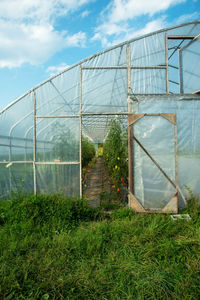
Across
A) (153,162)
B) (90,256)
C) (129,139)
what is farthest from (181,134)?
(90,256)

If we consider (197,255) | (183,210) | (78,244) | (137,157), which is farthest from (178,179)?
(78,244)

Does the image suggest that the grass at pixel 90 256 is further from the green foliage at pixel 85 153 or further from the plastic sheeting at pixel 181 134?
the green foliage at pixel 85 153

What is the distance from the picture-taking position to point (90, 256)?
2.54 m

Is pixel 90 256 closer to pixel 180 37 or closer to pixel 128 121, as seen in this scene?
pixel 128 121

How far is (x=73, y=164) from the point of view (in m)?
4.44

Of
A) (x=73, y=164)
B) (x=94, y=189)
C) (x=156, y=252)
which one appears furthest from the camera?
(x=94, y=189)

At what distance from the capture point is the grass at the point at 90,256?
1964 millimetres

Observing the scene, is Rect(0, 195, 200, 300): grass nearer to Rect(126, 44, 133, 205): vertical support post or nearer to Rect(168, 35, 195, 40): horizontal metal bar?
Rect(126, 44, 133, 205): vertical support post

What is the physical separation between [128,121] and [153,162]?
104cm

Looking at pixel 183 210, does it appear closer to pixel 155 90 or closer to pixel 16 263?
pixel 155 90

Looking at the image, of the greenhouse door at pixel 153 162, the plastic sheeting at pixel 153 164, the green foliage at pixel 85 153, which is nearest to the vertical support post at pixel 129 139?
the greenhouse door at pixel 153 162

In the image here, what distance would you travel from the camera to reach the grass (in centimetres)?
196

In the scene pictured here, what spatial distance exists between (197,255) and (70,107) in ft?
12.0

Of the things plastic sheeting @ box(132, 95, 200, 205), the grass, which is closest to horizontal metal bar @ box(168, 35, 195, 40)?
plastic sheeting @ box(132, 95, 200, 205)
